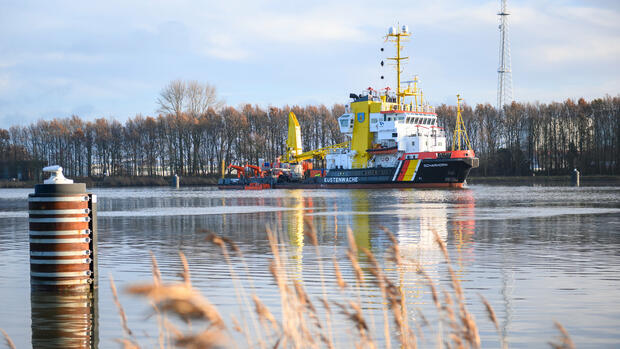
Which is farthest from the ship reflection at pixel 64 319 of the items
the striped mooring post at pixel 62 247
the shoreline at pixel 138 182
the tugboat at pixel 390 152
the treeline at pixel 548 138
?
the shoreline at pixel 138 182

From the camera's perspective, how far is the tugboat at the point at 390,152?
5566 cm

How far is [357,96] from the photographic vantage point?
2511 inches

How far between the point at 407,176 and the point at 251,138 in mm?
35522

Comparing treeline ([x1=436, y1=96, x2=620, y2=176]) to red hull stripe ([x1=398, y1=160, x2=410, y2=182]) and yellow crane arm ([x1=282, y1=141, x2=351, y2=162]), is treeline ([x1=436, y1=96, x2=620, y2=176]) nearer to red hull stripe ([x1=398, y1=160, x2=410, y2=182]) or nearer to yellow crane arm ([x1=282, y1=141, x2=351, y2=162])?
yellow crane arm ([x1=282, y1=141, x2=351, y2=162])

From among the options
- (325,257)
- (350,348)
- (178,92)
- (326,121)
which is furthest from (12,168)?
(350,348)

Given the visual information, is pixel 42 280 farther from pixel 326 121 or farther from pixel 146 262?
pixel 326 121

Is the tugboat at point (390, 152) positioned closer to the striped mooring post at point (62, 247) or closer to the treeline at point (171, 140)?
the treeline at point (171, 140)

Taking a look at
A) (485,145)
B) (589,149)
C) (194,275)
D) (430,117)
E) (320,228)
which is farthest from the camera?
(485,145)

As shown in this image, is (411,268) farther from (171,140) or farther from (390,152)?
(171,140)

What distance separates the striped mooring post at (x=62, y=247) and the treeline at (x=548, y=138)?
7354cm

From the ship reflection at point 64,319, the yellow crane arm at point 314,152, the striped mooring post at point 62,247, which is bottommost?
the ship reflection at point 64,319

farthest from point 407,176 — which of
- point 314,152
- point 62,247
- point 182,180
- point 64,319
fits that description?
point 64,319

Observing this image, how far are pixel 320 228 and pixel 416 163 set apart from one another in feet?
129

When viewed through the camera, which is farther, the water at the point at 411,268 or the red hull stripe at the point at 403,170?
the red hull stripe at the point at 403,170
